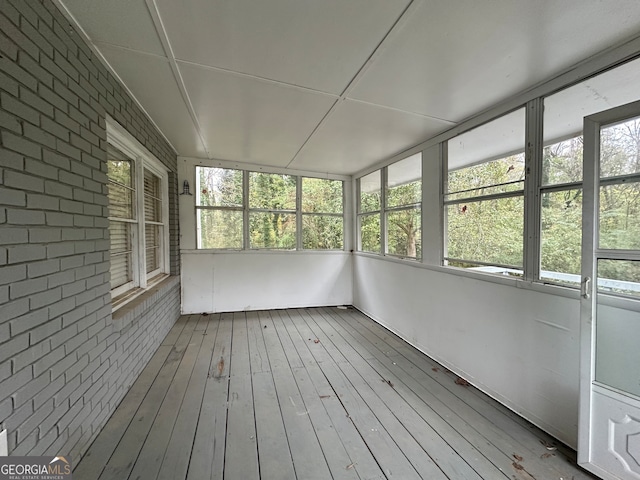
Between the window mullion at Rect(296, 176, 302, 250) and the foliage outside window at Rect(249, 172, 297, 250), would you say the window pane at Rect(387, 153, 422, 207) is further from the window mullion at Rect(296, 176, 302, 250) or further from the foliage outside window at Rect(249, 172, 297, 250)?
the foliage outside window at Rect(249, 172, 297, 250)

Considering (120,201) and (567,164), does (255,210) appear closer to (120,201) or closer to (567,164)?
(120,201)

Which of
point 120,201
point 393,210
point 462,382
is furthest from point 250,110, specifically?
point 462,382

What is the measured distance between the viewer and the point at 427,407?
205cm

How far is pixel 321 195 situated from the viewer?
15.8 ft

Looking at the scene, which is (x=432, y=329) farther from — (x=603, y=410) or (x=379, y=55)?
(x=379, y=55)

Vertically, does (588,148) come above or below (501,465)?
above

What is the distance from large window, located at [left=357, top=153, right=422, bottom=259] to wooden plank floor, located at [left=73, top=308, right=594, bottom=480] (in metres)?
1.46

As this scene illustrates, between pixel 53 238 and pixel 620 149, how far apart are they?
3.13m

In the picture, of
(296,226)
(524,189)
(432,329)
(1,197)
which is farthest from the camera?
(296,226)

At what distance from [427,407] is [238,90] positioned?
2.91 meters

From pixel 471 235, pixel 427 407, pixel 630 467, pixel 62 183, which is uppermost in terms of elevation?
pixel 62 183

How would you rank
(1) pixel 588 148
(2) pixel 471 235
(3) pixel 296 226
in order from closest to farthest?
(1) pixel 588 148 → (2) pixel 471 235 → (3) pixel 296 226

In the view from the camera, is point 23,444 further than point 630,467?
No

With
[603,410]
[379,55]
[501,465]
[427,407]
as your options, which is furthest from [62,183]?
[603,410]
